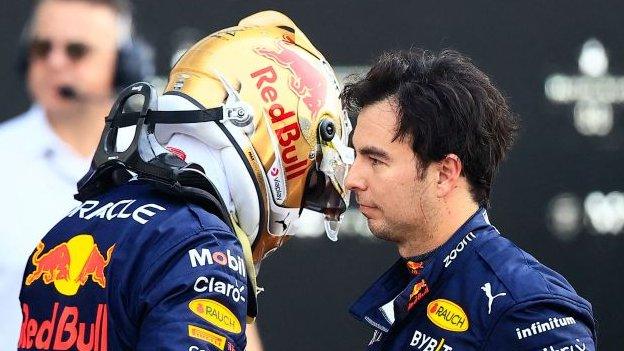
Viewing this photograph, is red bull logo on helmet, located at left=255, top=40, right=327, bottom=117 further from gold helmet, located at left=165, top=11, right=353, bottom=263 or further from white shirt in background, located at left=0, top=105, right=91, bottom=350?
white shirt in background, located at left=0, top=105, right=91, bottom=350

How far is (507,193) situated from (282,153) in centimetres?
126

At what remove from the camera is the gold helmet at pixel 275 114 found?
1.65 metres

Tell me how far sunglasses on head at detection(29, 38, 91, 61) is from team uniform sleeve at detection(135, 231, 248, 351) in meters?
1.36

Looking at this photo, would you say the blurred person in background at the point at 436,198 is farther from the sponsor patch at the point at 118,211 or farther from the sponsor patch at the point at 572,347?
the sponsor patch at the point at 118,211

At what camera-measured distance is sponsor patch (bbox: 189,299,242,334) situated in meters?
1.35

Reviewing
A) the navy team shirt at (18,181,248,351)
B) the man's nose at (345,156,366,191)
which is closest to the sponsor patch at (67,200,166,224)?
the navy team shirt at (18,181,248,351)

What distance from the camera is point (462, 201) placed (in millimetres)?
1621

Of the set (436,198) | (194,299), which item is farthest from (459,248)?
(194,299)

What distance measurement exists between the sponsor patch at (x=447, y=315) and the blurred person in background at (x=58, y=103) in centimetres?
132

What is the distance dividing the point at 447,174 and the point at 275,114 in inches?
10.9

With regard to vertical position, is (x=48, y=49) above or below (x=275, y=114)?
above

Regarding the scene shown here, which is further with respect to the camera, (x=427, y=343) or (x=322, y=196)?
(x=322, y=196)

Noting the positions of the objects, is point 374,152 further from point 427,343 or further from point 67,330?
point 67,330

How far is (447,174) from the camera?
1.60m
